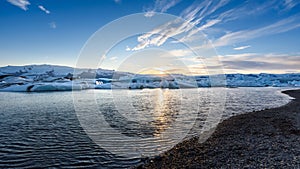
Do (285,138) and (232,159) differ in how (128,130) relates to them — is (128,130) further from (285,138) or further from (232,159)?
(285,138)

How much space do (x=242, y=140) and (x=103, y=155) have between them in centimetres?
590

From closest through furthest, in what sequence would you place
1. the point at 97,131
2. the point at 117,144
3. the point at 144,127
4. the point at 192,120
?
the point at 117,144 → the point at 97,131 → the point at 144,127 → the point at 192,120

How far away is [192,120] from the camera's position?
15.3 m

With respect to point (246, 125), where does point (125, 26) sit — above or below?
above

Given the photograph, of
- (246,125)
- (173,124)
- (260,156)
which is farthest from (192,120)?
(260,156)

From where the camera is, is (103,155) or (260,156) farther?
(103,155)

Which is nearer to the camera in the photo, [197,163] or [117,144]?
[197,163]

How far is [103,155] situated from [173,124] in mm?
6570

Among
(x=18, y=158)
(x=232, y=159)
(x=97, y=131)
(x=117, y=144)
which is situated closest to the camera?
(x=232, y=159)

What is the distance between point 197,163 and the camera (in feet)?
22.6

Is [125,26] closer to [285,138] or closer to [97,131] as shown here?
[97,131]

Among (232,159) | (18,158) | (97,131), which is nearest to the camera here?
(232,159)

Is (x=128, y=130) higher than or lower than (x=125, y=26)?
lower

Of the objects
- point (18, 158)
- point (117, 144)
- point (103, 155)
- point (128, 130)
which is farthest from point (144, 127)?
point (18, 158)
